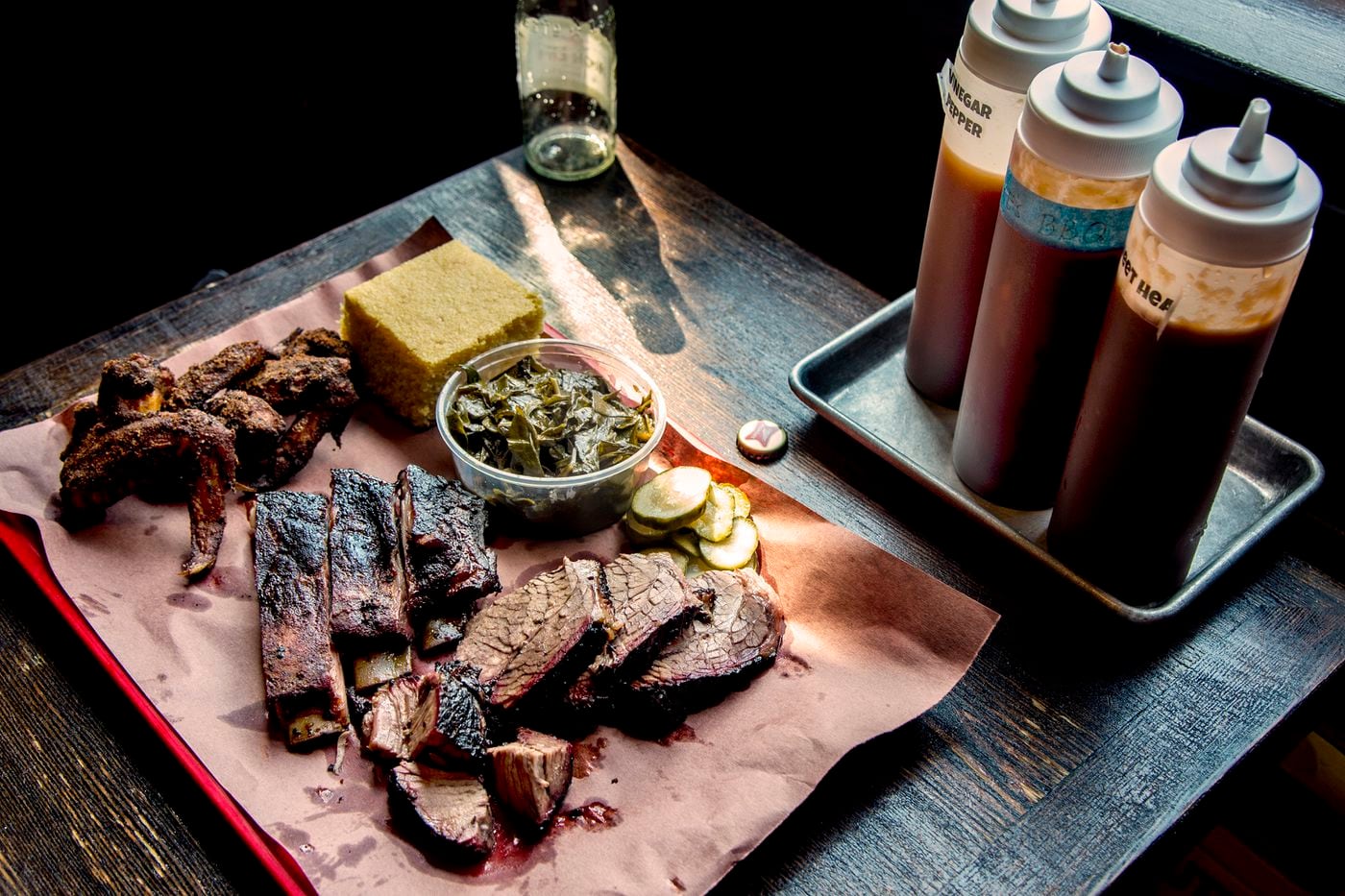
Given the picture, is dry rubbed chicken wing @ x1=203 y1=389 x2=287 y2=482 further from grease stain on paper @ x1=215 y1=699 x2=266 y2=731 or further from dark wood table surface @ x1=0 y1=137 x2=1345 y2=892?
grease stain on paper @ x1=215 y1=699 x2=266 y2=731

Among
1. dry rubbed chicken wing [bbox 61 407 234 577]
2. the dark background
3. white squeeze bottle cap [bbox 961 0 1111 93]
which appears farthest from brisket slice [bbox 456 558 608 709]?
the dark background

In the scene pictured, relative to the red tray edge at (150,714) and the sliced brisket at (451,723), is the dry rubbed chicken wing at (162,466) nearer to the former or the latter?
the red tray edge at (150,714)

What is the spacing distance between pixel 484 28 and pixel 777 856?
3121 millimetres

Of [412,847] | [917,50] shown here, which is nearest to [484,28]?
[917,50]

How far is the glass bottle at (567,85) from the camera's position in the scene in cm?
267

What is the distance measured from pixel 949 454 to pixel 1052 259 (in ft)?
1.72

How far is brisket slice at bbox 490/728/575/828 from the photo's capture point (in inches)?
59.7

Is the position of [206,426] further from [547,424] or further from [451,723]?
[451,723]

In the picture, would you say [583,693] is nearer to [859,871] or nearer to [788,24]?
[859,871]

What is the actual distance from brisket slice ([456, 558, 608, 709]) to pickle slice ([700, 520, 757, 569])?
202 millimetres

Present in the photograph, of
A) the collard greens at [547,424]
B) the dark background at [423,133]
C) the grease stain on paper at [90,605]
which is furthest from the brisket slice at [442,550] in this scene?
the dark background at [423,133]

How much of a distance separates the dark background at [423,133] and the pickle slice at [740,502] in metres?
1.22

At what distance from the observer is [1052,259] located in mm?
1614

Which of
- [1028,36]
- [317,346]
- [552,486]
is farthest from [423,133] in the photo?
[1028,36]
